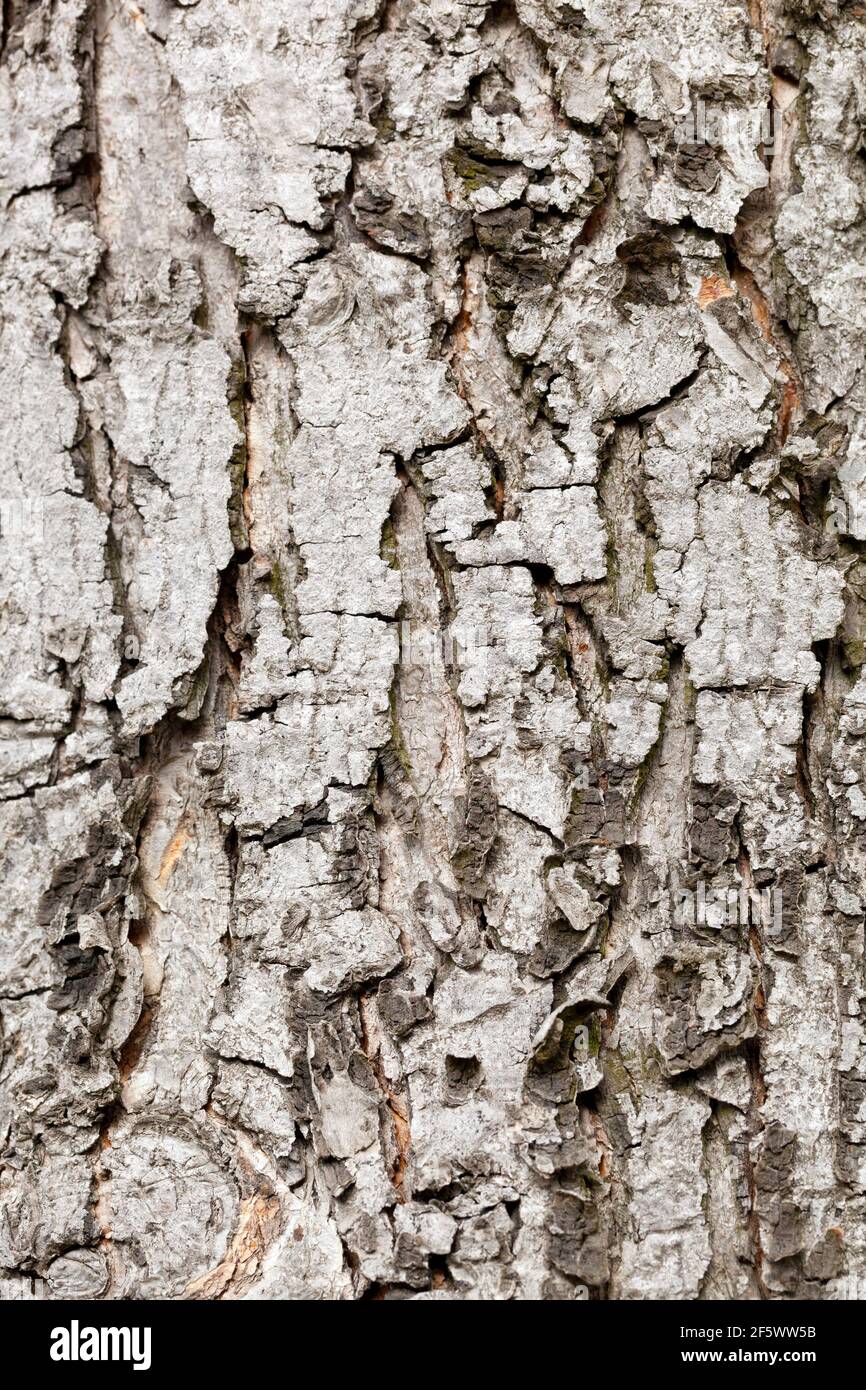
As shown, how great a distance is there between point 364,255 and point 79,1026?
1.01m

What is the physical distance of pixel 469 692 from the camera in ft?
4.26

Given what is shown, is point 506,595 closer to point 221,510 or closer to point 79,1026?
point 221,510

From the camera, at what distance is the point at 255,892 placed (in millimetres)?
1318

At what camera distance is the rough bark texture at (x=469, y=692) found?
4.16 feet
